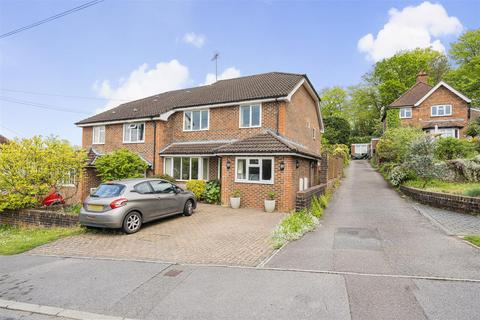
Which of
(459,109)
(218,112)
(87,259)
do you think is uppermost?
(459,109)

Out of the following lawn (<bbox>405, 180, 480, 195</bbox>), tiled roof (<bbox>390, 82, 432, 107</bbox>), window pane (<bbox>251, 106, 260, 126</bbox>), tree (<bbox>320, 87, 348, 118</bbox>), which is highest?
tree (<bbox>320, 87, 348, 118</bbox>)

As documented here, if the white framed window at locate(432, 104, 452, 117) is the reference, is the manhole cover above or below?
below

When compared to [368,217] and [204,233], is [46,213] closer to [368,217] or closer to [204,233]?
[204,233]

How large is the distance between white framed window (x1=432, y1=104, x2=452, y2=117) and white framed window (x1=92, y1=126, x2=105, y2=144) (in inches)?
1318

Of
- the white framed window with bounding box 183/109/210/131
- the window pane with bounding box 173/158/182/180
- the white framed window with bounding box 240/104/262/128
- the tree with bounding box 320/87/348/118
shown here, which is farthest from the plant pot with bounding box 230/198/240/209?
the tree with bounding box 320/87/348/118

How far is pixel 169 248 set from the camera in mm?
6867

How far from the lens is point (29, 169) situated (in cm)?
1094

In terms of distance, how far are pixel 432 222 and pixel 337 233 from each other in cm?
383

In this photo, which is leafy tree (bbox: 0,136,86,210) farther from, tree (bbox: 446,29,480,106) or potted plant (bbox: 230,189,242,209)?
tree (bbox: 446,29,480,106)

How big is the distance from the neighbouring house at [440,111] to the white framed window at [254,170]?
922 inches

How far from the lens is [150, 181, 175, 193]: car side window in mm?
9562

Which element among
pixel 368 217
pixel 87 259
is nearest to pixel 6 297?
pixel 87 259

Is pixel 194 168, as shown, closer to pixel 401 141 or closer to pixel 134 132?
pixel 134 132

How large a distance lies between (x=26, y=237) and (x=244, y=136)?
10.3m
